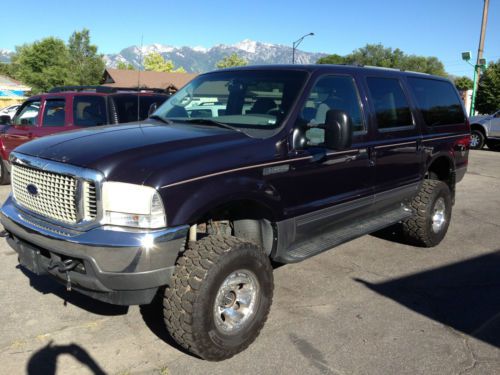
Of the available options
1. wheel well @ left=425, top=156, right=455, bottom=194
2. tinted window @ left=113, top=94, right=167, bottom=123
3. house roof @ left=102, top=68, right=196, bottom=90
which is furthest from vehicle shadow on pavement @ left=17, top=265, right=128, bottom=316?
house roof @ left=102, top=68, right=196, bottom=90

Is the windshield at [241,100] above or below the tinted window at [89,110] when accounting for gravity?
above

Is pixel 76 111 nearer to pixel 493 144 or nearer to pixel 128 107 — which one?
pixel 128 107

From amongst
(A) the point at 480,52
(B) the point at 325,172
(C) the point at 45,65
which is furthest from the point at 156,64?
(B) the point at 325,172

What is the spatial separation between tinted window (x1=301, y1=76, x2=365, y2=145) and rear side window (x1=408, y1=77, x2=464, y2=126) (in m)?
1.31

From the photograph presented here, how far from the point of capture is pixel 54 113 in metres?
7.93

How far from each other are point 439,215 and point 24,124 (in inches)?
277

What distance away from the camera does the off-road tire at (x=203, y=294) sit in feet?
9.70

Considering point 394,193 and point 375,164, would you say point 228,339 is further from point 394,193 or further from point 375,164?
point 394,193

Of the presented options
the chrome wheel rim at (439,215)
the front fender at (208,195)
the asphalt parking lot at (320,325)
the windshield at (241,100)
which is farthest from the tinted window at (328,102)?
the chrome wheel rim at (439,215)

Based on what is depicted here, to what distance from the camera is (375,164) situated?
4.54 metres

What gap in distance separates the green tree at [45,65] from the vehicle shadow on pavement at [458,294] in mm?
59607

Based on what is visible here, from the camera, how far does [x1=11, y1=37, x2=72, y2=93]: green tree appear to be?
58.1 metres

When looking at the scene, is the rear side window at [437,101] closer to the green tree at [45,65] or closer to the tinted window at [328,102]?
the tinted window at [328,102]

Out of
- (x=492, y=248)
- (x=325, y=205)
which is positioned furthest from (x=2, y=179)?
(x=492, y=248)
